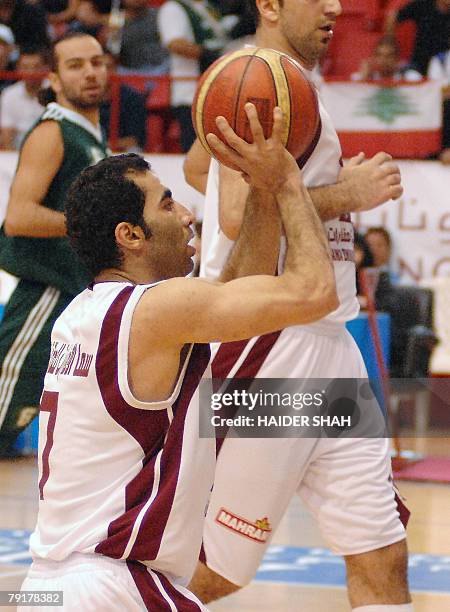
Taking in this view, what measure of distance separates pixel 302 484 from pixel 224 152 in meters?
1.31

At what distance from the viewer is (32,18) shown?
11398 mm

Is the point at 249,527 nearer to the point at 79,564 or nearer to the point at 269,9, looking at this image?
the point at 79,564

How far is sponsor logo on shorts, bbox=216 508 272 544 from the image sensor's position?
12.5 feet

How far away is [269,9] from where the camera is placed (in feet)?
12.7

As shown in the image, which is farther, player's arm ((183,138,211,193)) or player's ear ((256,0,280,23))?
player's arm ((183,138,211,193))

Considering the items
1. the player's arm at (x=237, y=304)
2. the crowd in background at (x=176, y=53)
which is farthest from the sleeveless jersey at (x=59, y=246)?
the crowd in background at (x=176, y=53)

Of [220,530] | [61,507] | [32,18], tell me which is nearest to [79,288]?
[220,530]

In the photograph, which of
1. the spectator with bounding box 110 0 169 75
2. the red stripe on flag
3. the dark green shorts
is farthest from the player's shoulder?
the spectator with bounding box 110 0 169 75

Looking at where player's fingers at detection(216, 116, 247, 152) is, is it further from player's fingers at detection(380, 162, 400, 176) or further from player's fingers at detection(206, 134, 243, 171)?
player's fingers at detection(380, 162, 400, 176)

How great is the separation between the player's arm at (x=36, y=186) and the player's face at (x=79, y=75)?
0.20 metres

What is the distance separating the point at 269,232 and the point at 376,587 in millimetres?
1126

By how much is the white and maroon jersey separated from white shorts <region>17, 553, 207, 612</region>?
2 centimetres

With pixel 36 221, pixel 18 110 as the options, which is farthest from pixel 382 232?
pixel 36 221

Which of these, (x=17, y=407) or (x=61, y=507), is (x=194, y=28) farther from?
(x=61, y=507)
